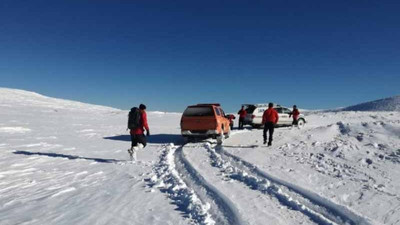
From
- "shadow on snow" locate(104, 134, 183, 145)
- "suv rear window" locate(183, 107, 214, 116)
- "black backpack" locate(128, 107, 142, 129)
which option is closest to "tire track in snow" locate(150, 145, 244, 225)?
"black backpack" locate(128, 107, 142, 129)

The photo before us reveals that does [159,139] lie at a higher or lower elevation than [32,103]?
lower

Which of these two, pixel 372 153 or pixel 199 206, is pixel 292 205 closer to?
pixel 199 206

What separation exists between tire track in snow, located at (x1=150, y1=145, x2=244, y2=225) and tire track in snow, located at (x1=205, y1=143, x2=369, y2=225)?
98 centimetres

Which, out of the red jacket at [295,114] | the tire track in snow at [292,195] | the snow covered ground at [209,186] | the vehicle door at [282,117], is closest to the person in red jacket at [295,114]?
the red jacket at [295,114]

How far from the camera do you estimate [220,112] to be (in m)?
16.7

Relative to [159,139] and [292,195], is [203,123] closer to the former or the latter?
[159,139]

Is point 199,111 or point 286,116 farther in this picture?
point 286,116

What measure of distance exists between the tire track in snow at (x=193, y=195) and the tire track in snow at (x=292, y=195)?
984 millimetres

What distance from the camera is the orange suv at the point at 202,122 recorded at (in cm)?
1490

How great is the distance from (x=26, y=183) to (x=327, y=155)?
9114 mm

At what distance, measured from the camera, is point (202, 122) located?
49.3ft

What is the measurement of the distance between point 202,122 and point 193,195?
8.75 m

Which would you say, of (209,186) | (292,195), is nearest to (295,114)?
(209,186)

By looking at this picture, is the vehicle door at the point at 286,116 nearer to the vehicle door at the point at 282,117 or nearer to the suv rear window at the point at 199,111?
the vehicle door at the point at 282,117
